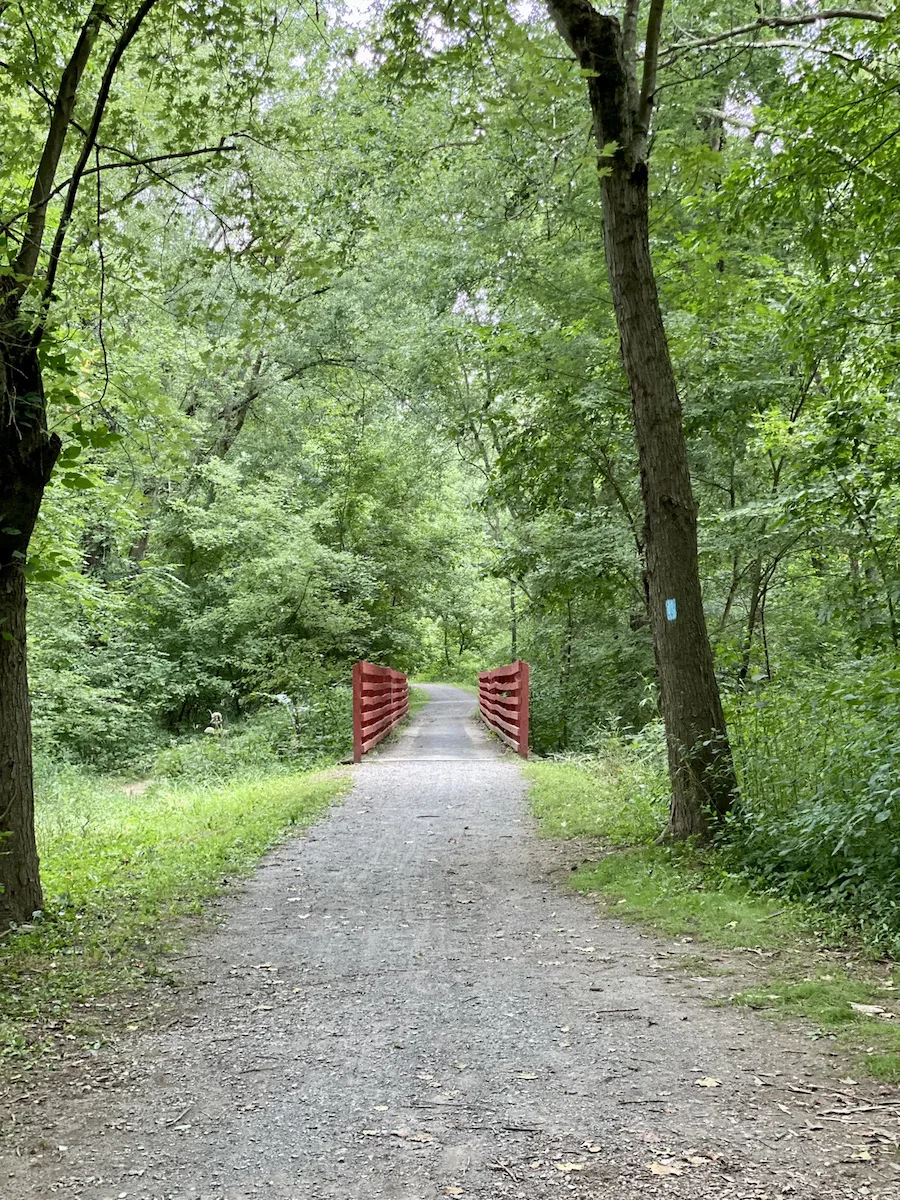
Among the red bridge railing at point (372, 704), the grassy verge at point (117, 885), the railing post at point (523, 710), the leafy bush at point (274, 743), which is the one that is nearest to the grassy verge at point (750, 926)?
the grassy verge at point (117, 885)

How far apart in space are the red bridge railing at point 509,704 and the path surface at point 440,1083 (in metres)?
8.16

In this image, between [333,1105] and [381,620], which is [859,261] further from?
[381,620]

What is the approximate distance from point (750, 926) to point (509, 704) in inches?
420

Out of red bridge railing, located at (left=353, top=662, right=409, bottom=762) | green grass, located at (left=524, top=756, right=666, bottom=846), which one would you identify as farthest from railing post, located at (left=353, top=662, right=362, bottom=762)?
green grass, located at (left=524, top=756, right=666, bottom=846)

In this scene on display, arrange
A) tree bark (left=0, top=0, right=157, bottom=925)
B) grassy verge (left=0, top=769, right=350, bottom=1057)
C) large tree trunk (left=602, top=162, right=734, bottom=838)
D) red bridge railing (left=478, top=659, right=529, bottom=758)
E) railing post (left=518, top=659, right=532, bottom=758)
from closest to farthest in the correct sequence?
grassy verge (left=0, top=769, right=350, bottom=1057)
tree bark (left=0, top=0, right=157, bottom=925)
large tree trunk (left=602, top=162, right=734, bottom=838)
railing post (left=518, top=659, right=532, bottom=758)
red bridge railing (left=478, top=659, right=529, bottom=758)

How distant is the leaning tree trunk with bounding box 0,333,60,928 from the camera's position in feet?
14.4

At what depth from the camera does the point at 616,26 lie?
223 inches

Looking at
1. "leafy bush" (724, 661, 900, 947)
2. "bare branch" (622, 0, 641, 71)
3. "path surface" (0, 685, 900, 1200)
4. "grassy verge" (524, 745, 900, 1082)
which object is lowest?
"grassy verge" (524, 745, 900, 1082)

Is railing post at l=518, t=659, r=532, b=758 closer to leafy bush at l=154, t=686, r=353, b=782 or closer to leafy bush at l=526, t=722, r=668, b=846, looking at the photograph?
leafy bush at l=526, t=722, r=668, b=846

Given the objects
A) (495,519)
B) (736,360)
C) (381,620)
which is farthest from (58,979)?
(495,519)

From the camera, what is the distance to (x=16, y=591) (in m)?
4.54

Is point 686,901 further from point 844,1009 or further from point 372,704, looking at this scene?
point 372,704

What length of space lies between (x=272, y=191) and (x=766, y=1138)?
6.64m

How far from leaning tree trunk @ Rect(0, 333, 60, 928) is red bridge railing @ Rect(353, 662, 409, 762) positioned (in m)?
7.43
